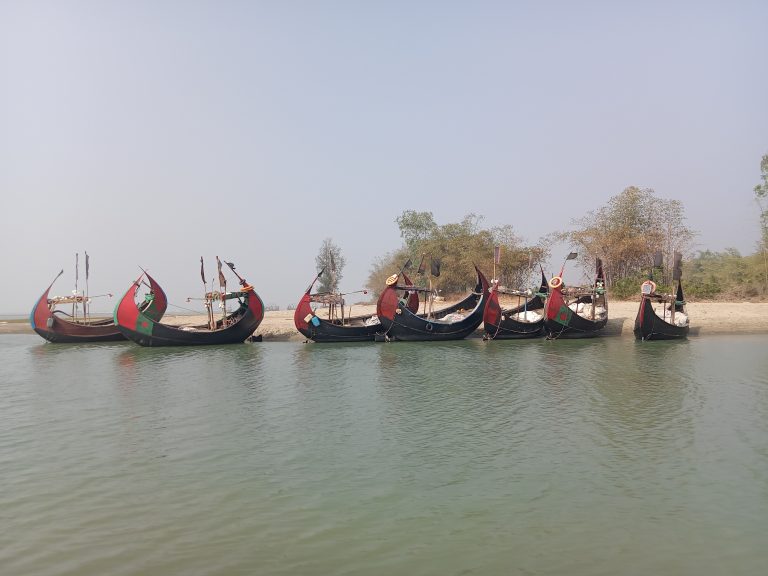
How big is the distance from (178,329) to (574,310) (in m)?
18.1

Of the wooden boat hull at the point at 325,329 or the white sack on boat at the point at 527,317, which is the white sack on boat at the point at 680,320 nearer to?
the white sack on boat at the point at 527,317

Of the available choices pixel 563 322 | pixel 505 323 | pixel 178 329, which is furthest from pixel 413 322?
pixel 178 329

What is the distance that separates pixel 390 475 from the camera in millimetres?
8250

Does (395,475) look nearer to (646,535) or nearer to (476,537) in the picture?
(476,537)

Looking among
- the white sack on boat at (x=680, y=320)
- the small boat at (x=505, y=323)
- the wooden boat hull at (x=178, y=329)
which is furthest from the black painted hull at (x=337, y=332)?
the white sack on boat at (x=680, y=320)

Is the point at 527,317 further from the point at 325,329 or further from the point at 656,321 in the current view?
the point at 325,329

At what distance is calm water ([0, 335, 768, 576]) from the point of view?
591 centimetres

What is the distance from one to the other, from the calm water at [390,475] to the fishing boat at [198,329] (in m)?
8.82

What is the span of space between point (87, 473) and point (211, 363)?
474 inches

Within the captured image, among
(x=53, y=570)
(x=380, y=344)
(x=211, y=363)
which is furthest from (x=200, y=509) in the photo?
(x=380, y=344)

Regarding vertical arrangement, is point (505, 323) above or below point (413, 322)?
below

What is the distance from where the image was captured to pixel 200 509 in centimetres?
708

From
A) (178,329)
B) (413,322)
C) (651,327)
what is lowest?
(651,327)

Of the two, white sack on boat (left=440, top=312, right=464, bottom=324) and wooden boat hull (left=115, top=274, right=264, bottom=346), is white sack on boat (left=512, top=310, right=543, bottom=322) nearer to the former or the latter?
white sack on boat (left=440, top=312, right=464, bottom=324)
